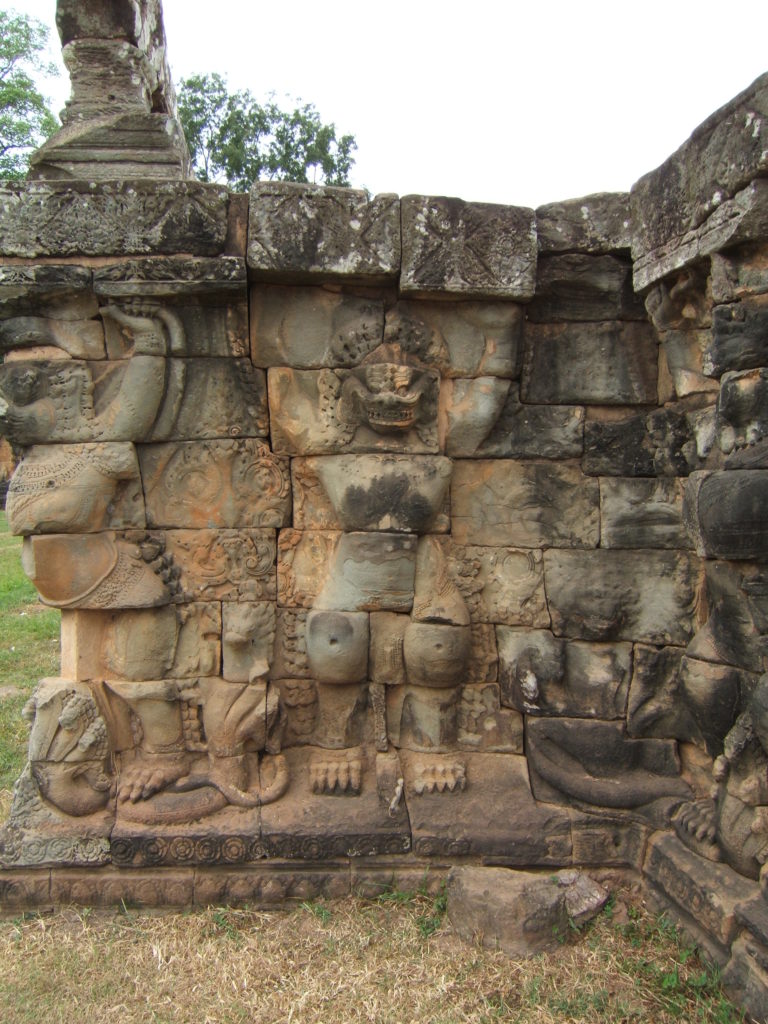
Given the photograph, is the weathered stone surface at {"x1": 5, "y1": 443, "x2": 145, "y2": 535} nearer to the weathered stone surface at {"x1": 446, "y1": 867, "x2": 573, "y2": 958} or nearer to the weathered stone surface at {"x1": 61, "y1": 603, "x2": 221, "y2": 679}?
the weathered stone surface at {"x1": 61, "y1": 603, "x2": 221, "y2": 679}

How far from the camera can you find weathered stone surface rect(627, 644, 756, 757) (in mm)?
3146

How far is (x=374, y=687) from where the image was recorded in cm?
→ 371

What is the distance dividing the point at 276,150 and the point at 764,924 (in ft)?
69.5

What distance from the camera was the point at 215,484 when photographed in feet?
12.0

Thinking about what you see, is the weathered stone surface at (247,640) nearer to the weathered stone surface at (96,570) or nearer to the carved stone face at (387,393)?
the weathered stone surface at (96,570)

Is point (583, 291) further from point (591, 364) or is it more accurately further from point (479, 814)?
point (479, 814)

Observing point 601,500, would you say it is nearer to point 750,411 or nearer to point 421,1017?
point 750,411

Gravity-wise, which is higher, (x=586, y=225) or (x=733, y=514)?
(x=586, y=225)

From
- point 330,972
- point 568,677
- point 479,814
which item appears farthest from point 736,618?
point 330,972

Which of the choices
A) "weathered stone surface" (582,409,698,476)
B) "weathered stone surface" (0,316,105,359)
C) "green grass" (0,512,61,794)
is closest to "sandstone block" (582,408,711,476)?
"weathered stone surface" (582,409,698,476)

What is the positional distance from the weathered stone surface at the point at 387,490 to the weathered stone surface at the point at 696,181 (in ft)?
4.23

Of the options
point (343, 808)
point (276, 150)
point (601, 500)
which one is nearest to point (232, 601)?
point (343, 808)

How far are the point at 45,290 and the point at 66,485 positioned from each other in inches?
33.4

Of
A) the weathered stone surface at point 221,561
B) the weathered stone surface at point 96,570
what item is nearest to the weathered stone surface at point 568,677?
the weathered stone surface at point 221,561
